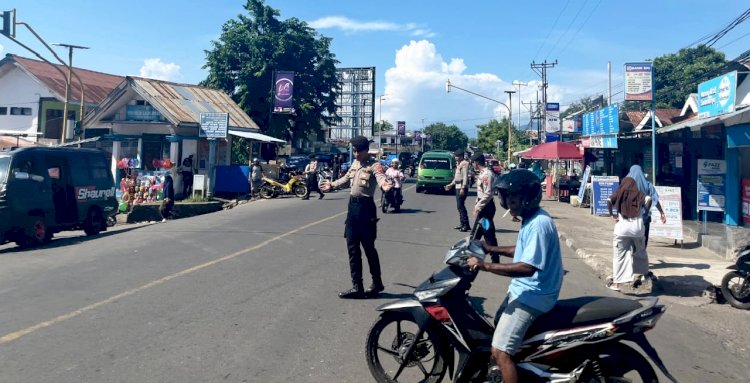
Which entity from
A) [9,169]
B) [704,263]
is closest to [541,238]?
[704,263]

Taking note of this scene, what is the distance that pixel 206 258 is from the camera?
32.6 ft

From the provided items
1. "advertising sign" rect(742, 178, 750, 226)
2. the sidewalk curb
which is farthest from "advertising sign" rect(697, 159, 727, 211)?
the sidewalk curb

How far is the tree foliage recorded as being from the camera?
76.7m

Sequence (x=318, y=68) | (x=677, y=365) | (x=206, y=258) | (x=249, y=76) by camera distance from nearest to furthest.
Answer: (x=677, y=365) → (x=206, y=258) → (x=249, y=76) → (x=318, y=68)

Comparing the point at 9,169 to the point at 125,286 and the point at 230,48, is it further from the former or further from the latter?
the point at 230,48

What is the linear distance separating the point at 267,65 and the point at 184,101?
11763 millimetres

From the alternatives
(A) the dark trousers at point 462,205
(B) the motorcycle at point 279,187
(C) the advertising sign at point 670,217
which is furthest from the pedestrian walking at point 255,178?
(C) the advertising sign at point 670,217

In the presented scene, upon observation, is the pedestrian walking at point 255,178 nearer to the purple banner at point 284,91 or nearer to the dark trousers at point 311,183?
the dark trousers at point 311,183

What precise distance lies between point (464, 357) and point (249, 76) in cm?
3661

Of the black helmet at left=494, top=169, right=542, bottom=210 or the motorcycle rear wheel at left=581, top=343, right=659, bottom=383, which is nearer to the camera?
the motorcycle rear wheel at left=581, top=343, right=659, bottom=383

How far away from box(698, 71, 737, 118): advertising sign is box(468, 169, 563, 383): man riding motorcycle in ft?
33.7

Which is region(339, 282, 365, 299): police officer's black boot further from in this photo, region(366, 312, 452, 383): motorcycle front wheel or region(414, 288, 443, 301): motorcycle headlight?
region(414, 288, 443, 301): motorcycle headlight

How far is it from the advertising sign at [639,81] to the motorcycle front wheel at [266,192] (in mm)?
16343

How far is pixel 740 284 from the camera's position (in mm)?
7770
